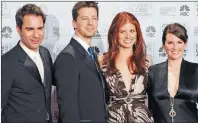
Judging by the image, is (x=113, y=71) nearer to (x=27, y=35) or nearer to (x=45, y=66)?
(x=45, y=66)

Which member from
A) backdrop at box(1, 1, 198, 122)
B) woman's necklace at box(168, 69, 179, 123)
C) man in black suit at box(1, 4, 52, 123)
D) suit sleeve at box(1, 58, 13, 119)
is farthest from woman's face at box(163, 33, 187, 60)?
A: suit sleeve at box(1, 58, 13, 119)

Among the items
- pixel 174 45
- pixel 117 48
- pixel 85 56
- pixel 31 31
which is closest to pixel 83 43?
pixel 85 56

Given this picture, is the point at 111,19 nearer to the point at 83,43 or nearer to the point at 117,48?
the point at 117,48

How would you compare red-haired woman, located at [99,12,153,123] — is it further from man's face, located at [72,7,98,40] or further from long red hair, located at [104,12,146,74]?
man's face, located at [72,7,98,40]

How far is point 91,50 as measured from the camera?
2.58 meters

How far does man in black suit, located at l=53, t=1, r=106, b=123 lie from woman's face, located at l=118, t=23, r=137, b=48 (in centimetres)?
20

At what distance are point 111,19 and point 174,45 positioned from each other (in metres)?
0.68

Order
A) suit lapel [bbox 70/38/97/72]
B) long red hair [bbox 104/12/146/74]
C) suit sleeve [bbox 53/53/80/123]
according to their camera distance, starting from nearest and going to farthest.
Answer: suit sleeve [bbox 53/53/80/123], suit lapel [bbox 70/38/97/72], long red hair [bbox 104/12/146/74]

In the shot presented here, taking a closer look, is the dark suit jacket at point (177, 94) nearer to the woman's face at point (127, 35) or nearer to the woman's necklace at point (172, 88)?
the woman's necklace at point (172, 88)

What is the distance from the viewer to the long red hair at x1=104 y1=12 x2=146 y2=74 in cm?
260

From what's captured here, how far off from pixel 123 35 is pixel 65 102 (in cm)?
→ 61

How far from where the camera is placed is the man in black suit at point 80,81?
7.78 feet

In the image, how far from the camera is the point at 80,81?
2.43 meters

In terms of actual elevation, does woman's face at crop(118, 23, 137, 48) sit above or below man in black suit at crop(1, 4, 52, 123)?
above
